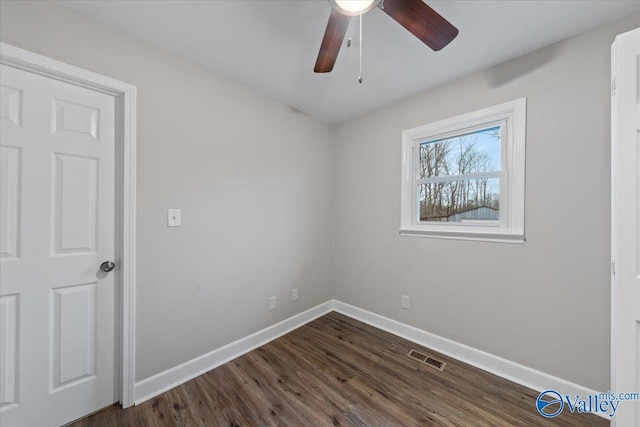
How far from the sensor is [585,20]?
144cm

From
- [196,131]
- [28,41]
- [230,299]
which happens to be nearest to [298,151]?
[196,131]

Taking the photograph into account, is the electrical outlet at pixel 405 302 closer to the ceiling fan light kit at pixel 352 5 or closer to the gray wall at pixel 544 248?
the gray wall at pixel 544 248

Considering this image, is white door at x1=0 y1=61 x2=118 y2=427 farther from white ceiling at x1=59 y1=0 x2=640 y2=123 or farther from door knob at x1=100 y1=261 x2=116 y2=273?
white ceiling at x1=59 y1=0 x2=640 y2=123

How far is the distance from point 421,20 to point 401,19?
0.30ft

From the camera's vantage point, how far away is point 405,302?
7.90ft

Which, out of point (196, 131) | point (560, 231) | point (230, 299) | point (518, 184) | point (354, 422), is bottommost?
point (354, 422)

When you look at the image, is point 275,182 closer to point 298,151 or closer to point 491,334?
point 298,151

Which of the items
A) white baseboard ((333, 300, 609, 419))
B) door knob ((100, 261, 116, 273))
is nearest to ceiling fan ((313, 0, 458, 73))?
door knob ((100, 261, 116, 273))

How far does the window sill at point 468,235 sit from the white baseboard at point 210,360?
4.80 ft

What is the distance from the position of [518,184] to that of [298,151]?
6.49 feet

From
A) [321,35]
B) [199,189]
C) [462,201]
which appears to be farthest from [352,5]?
[462,201]

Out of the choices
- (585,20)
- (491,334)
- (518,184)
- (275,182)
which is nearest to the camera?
(585,20)

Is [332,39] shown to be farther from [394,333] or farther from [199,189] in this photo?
[394,333]

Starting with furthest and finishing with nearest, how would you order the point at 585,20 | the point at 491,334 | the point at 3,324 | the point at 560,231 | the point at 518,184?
the point at 491,334 → the point at 518,184 → the point at 560,231 → the point at 585,20 → the point at 3,324
